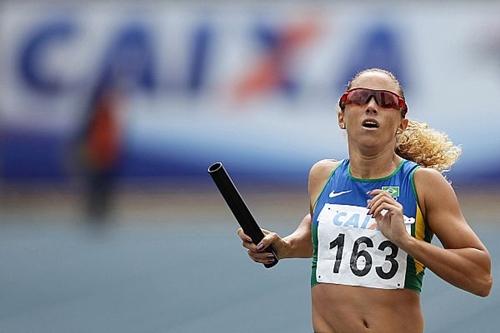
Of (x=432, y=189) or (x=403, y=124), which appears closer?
(x=432, y=189)

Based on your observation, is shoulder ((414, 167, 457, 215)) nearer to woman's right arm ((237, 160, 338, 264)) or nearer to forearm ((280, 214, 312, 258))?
woman's right arm ((237, 160, 338, 264))

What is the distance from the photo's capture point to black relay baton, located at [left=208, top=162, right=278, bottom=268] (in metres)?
4.47

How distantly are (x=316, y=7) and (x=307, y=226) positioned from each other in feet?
37.8

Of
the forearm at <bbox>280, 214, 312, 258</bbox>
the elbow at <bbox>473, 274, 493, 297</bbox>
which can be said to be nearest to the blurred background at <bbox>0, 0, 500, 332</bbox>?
the forearm at <bbox>280, 214, 312, 258</bbox>

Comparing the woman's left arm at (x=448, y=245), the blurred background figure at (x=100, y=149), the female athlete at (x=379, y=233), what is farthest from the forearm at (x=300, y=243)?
the blurred background figure at (x=100, y=149)

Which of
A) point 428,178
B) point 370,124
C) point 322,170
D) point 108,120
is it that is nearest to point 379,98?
point 370,124

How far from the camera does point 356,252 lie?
4391mm

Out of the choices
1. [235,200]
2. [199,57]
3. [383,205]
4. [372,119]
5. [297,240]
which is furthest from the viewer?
[199,57]

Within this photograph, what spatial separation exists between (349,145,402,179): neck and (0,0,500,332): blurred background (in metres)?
9.30

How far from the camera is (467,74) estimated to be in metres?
15.6

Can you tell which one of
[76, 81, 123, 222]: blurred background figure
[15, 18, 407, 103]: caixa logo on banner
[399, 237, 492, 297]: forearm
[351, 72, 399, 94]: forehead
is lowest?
[399, 237, 492, 297]: forearm

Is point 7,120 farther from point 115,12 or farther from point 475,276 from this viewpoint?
point 475,276

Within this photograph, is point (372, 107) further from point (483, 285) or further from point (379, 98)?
point (483, 285)

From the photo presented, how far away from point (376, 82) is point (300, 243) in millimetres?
799
